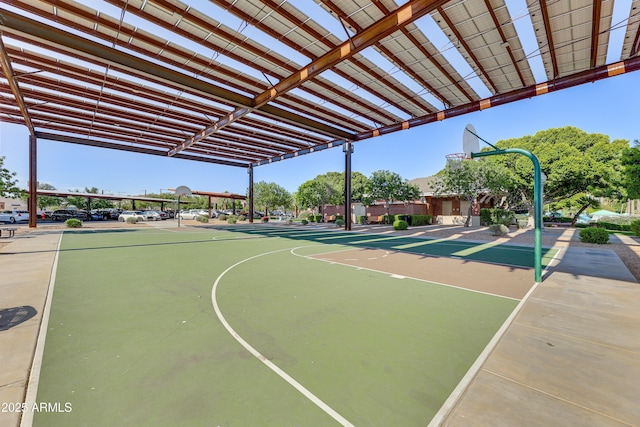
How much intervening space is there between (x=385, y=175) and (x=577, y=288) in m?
24.1

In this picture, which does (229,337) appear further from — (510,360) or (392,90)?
(392,90)

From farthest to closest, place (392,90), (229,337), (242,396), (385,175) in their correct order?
(385,175)
(392,90)
(229,337)
(242,396)

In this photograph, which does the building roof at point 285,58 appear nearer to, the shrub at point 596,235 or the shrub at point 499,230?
the shrub at point 596,235


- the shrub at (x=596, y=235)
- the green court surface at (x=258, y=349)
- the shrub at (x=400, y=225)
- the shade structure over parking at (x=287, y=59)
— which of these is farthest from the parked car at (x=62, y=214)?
the shrub at (x=596, y=235)

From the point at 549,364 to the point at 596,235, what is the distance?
52.3 ft

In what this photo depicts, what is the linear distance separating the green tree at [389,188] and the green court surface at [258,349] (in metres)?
22.7

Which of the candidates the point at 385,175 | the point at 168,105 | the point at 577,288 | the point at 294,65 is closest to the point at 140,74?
the point at 168,105

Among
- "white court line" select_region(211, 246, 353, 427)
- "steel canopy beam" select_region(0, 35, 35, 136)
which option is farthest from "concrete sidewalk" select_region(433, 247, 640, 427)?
"steel canopy beam" select_region(0, 35, 35, 136)

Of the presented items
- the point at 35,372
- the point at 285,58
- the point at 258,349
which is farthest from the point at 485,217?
the point at 35,372

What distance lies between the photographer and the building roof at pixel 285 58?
8828mm

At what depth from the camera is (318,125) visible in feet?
65.1

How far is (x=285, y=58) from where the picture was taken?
462 inches

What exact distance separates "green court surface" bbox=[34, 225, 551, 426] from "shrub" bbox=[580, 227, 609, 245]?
43.8ft

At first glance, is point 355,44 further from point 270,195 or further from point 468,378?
point 270,195
